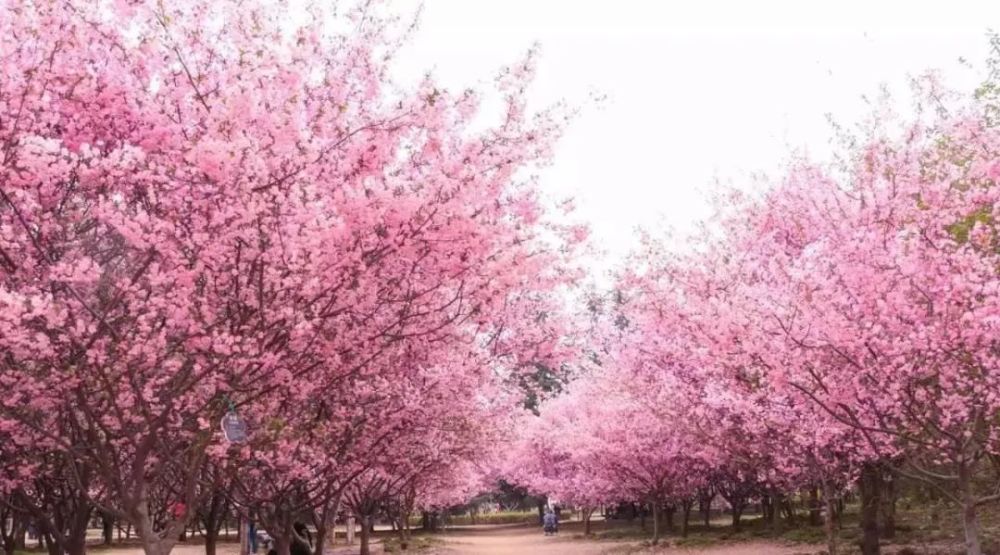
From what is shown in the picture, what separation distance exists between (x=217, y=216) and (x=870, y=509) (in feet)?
51.9

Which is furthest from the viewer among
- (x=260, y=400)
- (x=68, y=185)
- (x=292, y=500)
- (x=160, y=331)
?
(x=292, y=500)

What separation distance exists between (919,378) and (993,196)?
240 cm

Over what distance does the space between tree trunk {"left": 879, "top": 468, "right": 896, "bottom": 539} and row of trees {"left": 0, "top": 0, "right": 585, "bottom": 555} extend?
37.8 ft

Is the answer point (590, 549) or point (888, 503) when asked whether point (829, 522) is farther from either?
point (590, 549)

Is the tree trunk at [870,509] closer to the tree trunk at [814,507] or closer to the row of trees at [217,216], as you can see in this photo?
the tree trunk at [814,507]

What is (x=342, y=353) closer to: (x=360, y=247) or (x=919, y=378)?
(x=360, y=247)

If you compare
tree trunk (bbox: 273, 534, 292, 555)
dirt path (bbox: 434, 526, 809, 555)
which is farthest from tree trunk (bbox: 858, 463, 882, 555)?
tree trunk (bbox: 273, 534, 292, 555)

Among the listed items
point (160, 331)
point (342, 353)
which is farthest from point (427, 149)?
point (160, 331)

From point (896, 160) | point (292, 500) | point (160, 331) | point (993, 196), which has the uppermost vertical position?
point (896, 160)

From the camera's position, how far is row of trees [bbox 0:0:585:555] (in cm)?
747

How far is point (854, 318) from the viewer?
10.7 metres

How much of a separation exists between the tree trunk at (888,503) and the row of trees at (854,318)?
424mm

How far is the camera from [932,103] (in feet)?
38.5

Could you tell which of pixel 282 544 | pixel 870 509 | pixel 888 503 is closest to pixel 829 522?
pixel 870 509
